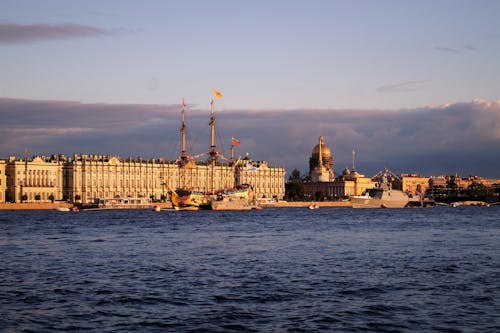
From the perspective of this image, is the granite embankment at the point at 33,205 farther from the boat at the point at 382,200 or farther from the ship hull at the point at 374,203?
the boat at the point at 382,200

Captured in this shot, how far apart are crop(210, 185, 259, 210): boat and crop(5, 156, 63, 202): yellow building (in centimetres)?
3316

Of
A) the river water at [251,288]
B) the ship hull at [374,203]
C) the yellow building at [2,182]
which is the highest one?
the yellow building at [2,182]

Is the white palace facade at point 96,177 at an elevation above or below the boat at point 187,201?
above

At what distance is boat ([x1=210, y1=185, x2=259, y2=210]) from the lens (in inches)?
4385

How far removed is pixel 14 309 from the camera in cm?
1805

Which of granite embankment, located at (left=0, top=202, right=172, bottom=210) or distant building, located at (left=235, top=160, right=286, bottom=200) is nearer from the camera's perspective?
granite embankment, located at (left=0, top=202, right=172, bottom=210)

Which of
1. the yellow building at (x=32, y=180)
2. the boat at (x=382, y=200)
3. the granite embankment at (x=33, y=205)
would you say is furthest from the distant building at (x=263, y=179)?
the granite embankment at (x=33, y=205)

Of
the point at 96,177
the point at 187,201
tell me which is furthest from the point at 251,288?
the point at 96,177

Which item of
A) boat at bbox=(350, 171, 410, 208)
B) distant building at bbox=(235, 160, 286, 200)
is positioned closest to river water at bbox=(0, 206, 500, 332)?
boat at bbox=(350, 171, 410, 208)

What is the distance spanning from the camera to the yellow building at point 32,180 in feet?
431

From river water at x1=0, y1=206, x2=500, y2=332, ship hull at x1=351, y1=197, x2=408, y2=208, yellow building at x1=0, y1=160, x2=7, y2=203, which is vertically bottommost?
river water at x1=0, y1=206, x2=500, y2=332

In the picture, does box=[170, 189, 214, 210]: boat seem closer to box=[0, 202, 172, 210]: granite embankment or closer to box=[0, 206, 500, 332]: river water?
box=[0, 202, 172, 210]: granite embankment

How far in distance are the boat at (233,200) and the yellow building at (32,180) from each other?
109 ft

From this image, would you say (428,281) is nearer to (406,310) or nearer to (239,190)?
(406,310)
